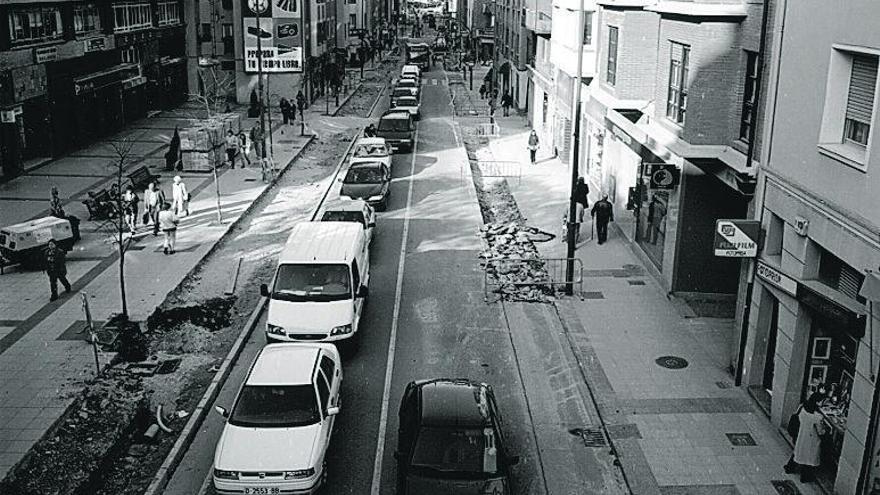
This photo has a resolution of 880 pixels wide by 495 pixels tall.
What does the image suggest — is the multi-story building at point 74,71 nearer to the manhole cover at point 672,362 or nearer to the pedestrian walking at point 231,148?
the pedestrian walking at point 231,148

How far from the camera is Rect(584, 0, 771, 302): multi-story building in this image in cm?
1842

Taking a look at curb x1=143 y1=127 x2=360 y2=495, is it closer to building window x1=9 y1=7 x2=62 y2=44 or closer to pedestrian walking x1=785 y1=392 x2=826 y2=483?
pedestrian walking x1=785 y1=392 x2=826 y2=483

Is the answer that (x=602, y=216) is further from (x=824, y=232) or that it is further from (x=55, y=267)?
(x=55, y=267)

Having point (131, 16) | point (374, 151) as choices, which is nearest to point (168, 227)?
point (374, 151)

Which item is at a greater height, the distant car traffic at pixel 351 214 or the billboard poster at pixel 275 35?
the billboard poster at pixel 275 35

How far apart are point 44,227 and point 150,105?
103 ft

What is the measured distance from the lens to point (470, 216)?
30.6 m

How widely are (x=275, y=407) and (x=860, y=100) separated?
10039 mm

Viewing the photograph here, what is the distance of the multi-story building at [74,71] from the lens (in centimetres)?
3431

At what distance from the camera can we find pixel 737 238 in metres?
16.0

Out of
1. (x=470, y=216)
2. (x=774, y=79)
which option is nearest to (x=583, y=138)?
(x=470, y=216)

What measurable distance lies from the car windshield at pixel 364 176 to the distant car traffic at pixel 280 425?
662 inches

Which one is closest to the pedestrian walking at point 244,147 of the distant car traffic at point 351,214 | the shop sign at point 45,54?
the shop sign at point 45,54

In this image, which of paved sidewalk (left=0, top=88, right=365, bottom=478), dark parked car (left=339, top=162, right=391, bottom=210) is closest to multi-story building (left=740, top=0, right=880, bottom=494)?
paved sidewalk (left=0, top=88, right=365, bottom=478)
